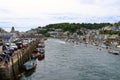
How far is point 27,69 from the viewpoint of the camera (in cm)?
5334

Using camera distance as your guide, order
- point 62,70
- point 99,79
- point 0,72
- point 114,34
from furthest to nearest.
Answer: point 114,34, point 62,70, point 99,79, point 0,72

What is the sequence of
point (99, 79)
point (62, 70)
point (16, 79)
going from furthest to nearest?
point (62, 70) < point (99, 79) < point (16, 79)

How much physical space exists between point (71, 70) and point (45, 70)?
5.45 metres

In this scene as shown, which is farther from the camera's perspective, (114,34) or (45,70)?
(114,34)

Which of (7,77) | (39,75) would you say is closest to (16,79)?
(7,77)

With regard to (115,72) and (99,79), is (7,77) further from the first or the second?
(115,72)

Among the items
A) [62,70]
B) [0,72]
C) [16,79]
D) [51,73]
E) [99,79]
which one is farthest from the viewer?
[62,70]

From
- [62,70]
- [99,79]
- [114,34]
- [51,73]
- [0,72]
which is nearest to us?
[0,72]

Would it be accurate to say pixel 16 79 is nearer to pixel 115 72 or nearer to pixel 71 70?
pixel 71 70

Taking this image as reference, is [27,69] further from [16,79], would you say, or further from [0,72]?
[0,72]

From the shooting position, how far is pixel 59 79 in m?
46.7

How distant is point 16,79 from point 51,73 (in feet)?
32.3

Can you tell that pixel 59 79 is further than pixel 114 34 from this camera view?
No

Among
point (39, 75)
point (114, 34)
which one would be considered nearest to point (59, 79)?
point (39, 75)
